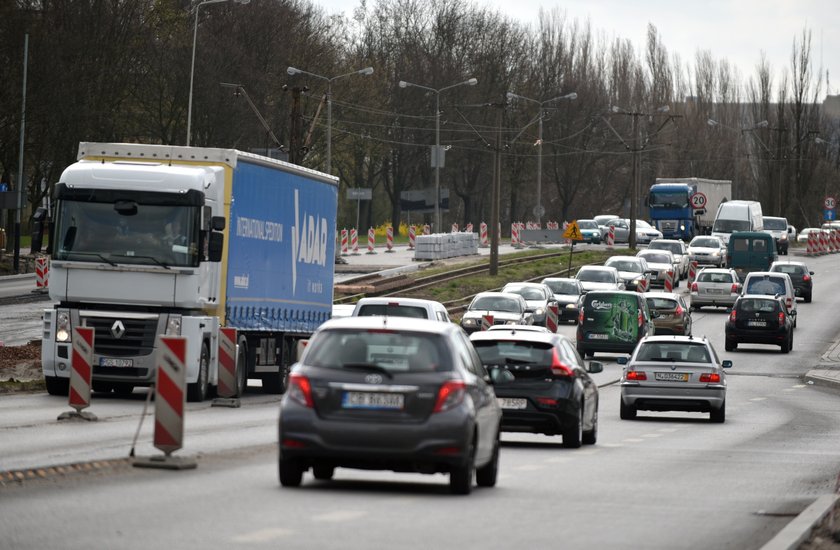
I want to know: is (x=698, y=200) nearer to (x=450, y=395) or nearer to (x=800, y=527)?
(x=450, y=395)

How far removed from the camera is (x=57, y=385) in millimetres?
27172

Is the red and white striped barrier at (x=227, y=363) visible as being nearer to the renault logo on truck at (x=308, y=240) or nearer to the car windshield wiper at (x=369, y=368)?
the renault logo on truck at (x=308, y=240)

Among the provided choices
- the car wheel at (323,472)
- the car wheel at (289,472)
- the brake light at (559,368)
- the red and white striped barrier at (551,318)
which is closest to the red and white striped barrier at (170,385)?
the car wheel at (323,472)

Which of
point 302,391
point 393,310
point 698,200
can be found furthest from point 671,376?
point 698,200

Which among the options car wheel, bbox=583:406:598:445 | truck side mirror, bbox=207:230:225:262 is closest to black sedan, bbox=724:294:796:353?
truck side mirror, bbox=207:230:225:262

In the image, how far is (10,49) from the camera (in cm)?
6756

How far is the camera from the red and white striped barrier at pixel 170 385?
15.4m

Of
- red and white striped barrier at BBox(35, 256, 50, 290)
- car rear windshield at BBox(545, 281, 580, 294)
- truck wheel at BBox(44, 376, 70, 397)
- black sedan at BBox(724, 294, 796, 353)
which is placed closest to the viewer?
truck wheel at BBox(44, 376, 70, 397)

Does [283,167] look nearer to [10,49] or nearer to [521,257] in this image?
[10,49]

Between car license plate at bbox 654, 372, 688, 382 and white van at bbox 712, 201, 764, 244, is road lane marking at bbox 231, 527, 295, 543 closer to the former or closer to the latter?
car license plate at bbox 654, 372, 688, 382

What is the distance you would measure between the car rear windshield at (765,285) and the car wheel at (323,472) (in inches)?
1625

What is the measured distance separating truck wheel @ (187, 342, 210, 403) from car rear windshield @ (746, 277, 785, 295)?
30.9 m

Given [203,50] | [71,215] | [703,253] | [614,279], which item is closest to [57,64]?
[203,50]

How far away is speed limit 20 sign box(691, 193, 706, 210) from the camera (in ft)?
319
